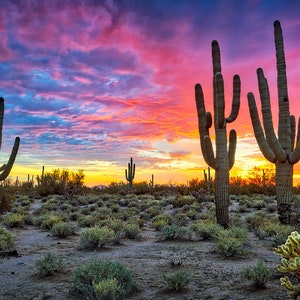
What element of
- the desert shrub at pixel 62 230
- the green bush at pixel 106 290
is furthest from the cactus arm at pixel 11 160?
the green bush at pixel 106 290

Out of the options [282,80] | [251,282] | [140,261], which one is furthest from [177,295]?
[282,80]

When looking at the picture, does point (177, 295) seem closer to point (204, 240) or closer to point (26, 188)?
point (204, 240)

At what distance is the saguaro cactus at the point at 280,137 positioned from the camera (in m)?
12.4

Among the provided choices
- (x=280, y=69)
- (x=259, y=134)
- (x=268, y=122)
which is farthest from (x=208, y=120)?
(x=280, y=69)

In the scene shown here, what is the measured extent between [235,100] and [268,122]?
126cm

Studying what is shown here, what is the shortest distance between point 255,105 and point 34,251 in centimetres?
802

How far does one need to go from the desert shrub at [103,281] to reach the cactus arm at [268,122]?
24.6 feet

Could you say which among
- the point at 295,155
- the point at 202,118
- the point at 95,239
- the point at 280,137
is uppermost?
the point at 202,118

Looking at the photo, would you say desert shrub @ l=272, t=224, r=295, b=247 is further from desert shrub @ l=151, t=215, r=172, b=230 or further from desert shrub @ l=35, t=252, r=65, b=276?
desert shrub @ l=35, t=252, r=65, b=276

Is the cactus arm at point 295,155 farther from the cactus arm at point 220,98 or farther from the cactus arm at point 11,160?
the cactus arm at point 11,160

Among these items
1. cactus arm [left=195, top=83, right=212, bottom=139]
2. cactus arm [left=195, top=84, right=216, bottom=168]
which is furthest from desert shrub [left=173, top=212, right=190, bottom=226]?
cactus arm [left=195, top=83, right=212, bottom=139]

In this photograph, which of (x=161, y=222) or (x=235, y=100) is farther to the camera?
(x=161, y=222)

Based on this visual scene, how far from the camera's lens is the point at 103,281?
5.85 meters

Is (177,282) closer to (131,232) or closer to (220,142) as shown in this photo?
(131,232)
